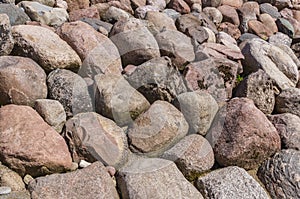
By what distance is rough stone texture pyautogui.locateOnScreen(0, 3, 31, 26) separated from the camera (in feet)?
13.2

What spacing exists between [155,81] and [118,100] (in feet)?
1.22

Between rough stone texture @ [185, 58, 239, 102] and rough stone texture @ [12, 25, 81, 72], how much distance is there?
1087mm

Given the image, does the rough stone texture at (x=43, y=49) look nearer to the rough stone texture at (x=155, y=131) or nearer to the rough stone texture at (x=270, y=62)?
the rough stone texture at (x=155, y=131)

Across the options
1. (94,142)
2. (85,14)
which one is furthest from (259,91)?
(85,14)

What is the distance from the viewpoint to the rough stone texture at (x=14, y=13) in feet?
13.2

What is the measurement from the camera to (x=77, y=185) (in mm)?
2842

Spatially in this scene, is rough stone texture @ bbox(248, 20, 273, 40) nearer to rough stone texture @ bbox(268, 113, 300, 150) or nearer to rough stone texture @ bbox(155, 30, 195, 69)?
rough stone texture @ bbox(155, 30, 195, 69)

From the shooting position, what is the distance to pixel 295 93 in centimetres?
407

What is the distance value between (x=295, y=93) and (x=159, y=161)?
1706 mm

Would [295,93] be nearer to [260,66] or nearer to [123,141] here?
[260,66]

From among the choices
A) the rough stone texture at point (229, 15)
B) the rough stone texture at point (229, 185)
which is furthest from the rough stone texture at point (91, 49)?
the rough stone texture at point (229, 15)

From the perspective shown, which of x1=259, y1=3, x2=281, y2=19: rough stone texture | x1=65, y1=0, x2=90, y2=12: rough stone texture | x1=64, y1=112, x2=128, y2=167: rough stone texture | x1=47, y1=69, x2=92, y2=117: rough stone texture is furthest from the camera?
x1=259, y1=3, x2=281, y2=19: rough stone texture

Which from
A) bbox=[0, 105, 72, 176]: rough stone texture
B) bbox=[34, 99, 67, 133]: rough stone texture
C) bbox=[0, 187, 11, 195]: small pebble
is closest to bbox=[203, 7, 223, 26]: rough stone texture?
bbox=[34, 99, 67, 133]: rough stone texture

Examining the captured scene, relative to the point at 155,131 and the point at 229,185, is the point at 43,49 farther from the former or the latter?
the point at 229,185
